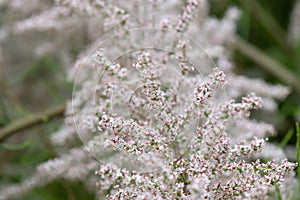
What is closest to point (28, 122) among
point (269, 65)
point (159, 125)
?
point (159, 125)

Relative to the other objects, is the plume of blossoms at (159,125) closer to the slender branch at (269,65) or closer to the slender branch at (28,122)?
the slender branch at (28,122)

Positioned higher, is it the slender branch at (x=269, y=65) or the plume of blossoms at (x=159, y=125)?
A: the slender branch at (x=269, y=65)

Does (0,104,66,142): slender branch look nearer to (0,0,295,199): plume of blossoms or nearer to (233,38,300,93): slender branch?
(0,0,295,199): plume of blossoms

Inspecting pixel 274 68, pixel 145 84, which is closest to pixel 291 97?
pixel 274 68

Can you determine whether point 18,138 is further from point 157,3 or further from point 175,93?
point 175,93

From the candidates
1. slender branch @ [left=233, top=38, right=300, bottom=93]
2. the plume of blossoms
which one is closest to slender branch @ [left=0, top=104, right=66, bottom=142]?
the plume of blossoms

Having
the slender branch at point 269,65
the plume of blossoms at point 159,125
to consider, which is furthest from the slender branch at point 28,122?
the slender branch at point 269,65
